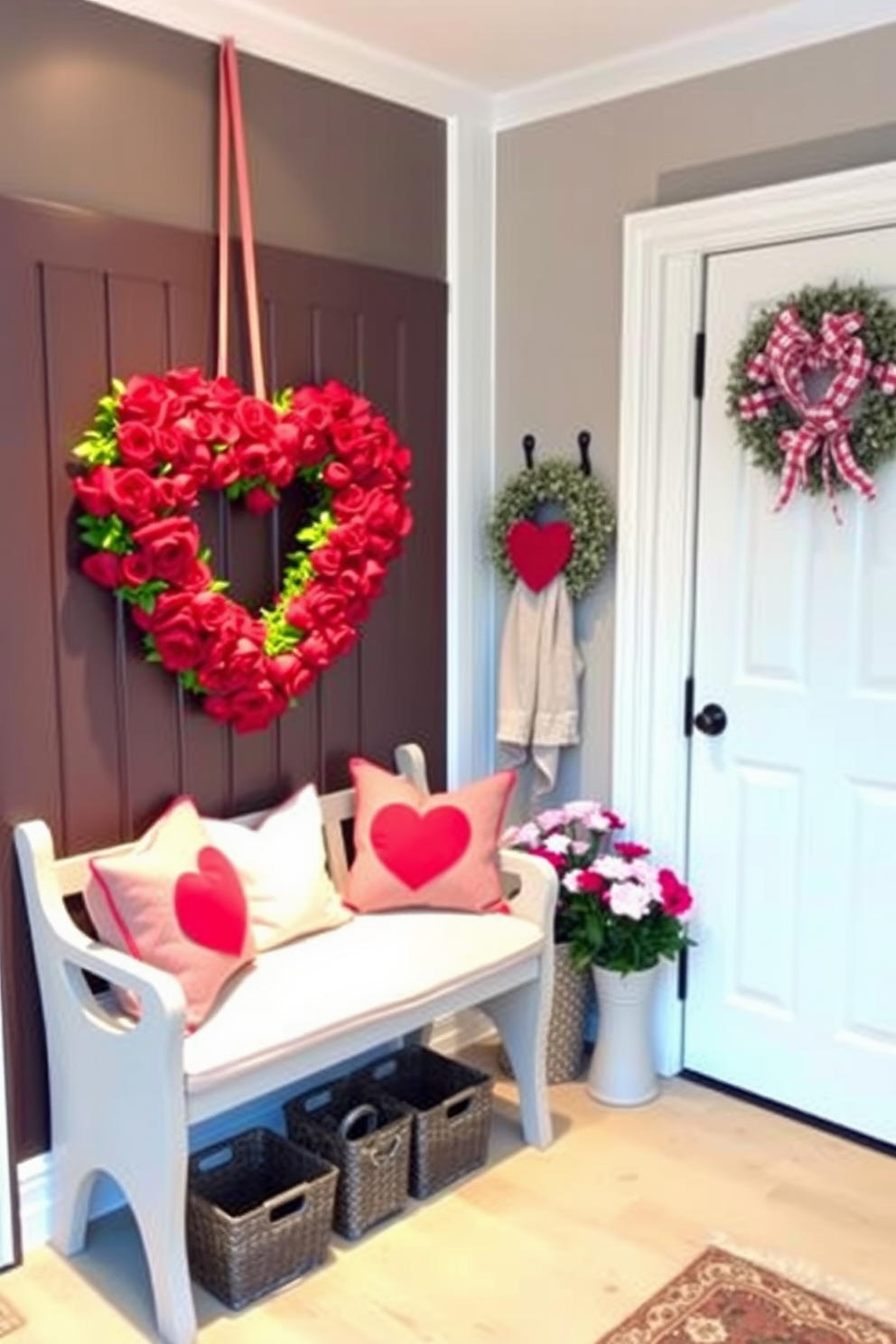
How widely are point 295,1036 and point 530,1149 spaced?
2.79 ft

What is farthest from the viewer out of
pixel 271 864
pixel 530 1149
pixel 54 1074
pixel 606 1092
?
pixel 606 1092

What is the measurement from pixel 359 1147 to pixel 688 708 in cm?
127

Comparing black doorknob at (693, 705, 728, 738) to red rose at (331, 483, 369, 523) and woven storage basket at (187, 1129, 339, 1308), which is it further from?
woven storage basket at (187, 1129, 339, 1308)

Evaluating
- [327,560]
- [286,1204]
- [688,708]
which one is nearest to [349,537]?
[327,560]

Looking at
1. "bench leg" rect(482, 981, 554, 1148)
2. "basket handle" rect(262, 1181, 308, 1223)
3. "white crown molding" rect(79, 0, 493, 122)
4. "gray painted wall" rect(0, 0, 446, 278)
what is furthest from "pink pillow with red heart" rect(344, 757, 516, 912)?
"white crown molding" rect(79, 0, 493, 122)

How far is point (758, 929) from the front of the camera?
297cm

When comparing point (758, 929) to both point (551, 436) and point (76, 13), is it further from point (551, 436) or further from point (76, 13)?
point (76, 13)

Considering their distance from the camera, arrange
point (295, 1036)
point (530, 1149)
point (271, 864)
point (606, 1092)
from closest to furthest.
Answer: point (295, 1036), point (271, 864), point (530, 1149), point (606, 1092)

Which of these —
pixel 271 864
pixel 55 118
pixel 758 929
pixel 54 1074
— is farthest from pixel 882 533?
pixel 54 1074

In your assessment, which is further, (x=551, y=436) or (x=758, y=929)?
(x=551, y=436)

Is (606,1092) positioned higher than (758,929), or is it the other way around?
(758,929)

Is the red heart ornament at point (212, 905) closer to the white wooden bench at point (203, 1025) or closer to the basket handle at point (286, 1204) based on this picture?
the white wooden bench at point (203, 1025)

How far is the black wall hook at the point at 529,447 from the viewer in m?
3.24

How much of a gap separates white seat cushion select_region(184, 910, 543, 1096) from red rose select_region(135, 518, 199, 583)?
80 cm
